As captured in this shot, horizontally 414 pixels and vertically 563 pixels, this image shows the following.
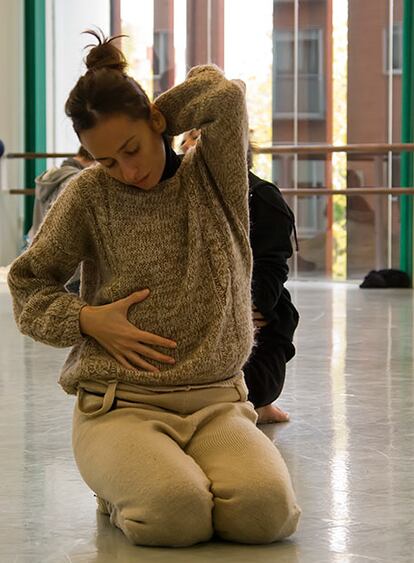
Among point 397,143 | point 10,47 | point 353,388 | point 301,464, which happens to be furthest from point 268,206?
point 10,47

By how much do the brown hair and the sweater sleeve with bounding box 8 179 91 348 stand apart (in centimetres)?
14

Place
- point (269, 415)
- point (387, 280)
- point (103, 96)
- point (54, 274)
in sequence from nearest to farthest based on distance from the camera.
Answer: point (103, 96), point (54, 274), point (269, 415), point (387, 280)

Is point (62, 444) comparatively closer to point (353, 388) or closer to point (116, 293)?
point (116, 293)

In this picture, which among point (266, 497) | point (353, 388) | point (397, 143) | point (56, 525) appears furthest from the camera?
point (397, 143)

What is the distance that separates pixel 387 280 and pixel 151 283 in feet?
17.2

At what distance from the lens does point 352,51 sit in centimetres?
720

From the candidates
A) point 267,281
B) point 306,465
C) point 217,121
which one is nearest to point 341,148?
point 267,281

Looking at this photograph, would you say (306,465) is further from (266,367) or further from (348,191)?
(348,191)

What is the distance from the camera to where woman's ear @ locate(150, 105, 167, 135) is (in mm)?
1705

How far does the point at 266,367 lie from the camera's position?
7.73 ft

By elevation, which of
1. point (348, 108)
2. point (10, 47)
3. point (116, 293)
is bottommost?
point (116, 293)

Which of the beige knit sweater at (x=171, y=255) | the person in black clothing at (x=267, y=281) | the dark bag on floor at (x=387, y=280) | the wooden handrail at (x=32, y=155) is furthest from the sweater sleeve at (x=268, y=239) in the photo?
the wooden handrail at (x=32, y=155)

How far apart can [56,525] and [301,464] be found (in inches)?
22.1

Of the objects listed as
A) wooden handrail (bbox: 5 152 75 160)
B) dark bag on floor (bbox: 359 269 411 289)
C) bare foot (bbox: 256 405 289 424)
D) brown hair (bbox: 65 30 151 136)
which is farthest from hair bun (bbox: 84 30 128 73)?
wooden handrail (bbox: 5 152 75 160)
